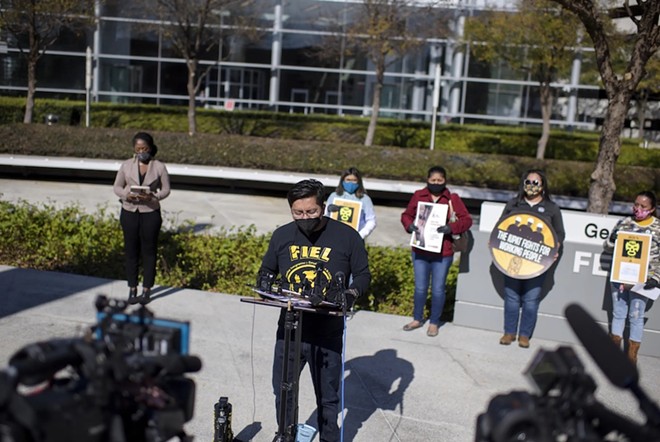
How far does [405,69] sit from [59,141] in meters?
16.0

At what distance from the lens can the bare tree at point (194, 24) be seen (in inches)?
901

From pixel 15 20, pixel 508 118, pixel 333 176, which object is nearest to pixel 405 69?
pixel 508 118

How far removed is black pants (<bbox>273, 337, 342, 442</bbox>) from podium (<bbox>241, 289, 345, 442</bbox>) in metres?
0.05

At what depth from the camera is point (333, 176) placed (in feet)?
64.7

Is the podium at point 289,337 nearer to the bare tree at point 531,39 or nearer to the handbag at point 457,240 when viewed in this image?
the handbag at point 457,240

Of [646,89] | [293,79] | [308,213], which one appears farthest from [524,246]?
[293,79]

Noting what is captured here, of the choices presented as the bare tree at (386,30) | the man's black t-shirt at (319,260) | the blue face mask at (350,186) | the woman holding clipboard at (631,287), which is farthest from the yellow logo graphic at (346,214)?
the bare tree at (386,30)

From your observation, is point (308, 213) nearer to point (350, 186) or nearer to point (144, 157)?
point (144, 157)

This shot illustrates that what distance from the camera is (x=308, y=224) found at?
4762 mm

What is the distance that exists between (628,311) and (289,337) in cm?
468

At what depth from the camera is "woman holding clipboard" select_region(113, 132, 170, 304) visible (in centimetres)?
820

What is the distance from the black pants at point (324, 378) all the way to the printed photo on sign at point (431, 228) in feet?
11.3

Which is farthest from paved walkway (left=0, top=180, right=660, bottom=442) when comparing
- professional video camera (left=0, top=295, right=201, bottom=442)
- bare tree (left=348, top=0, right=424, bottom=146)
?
bare tree (left=348, top=0, right=424, bottom=146)

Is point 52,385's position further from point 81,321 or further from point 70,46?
point 70,46
